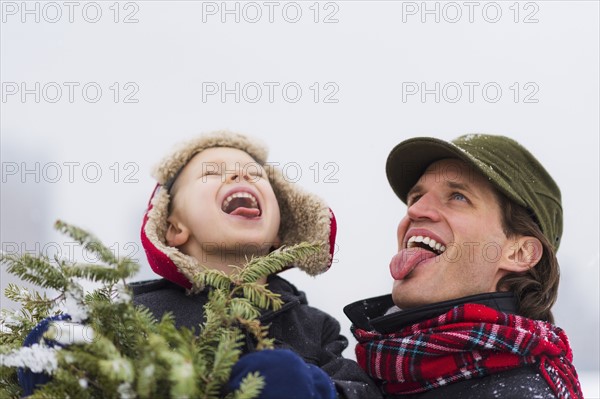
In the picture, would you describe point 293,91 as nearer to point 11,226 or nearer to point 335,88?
point 335,88

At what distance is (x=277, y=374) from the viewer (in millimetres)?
1139

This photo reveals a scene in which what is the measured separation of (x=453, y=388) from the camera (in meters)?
1.65

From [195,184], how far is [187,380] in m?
1.21

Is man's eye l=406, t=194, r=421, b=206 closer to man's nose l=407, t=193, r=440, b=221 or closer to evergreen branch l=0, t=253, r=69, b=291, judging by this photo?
man's nose l=407, t=193, r=440, b=221

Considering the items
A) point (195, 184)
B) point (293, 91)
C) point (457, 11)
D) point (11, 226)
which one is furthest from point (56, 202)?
point (457, 11)

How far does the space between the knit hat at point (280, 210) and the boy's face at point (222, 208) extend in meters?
0.04

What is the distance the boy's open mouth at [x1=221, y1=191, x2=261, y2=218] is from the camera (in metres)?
1.98

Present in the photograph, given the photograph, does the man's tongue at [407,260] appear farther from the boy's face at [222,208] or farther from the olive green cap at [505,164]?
the boy's face at [222,208]

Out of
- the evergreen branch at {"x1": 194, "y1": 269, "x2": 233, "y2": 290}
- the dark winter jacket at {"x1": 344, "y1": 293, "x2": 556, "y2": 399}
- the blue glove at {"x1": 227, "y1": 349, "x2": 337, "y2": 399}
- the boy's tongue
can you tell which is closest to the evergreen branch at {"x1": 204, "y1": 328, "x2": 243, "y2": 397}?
the blue glove at {"x1": 227, "y1": 349, "x2": 337, "y2": 399}

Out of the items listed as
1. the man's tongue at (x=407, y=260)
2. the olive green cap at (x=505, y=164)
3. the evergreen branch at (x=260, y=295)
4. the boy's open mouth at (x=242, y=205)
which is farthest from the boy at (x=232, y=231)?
the evergreen branch at (x=260, y=295)

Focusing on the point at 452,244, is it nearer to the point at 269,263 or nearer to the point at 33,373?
the point at 269,263

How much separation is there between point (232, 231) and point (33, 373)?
84 cm

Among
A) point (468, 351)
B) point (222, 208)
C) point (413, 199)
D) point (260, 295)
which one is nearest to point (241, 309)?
point (260, 295)

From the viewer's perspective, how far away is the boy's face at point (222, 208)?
1964 mm
